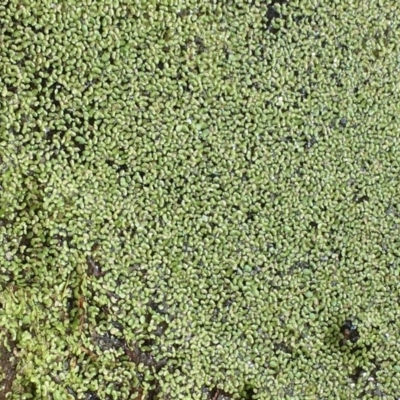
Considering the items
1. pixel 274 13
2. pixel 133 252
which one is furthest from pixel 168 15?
pixel 133 252

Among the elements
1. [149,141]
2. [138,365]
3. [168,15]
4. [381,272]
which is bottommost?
[138,365]

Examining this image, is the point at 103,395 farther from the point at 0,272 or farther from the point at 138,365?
the point at 0,272

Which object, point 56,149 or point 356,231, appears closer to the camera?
point 56,149

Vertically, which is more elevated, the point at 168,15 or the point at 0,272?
the point at 168,15

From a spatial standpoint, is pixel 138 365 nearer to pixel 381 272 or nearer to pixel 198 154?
pixel 198 154

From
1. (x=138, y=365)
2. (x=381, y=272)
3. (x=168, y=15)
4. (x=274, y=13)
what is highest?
(x=274, y=13)

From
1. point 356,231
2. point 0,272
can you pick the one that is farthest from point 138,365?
point 356,231
